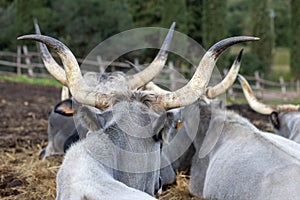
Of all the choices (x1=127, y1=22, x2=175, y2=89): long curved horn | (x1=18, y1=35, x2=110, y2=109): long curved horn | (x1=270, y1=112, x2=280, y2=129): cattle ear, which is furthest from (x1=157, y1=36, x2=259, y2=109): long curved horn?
(x1=270, y1=112, x2=280, y2=129): cattle ear

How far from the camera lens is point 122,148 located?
429cm

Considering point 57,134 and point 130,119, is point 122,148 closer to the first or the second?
point 130,119

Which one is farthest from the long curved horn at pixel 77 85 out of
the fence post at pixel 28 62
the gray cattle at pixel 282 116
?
the fence post at pixel 28 62

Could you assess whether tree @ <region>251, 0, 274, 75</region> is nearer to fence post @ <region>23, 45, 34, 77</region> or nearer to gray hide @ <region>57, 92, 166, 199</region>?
fence post @ <region>23, 45, 34, 77</region>

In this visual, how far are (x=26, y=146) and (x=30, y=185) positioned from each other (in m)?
3.10

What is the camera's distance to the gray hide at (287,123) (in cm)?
788

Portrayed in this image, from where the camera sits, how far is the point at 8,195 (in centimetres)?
625

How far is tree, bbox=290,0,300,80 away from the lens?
28969mm

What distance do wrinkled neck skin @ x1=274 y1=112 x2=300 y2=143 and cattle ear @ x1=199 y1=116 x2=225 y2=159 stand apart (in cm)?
125

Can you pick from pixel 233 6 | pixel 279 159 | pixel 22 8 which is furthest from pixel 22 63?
pixel 233 6

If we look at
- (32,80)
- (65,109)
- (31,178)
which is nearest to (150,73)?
(65,109)

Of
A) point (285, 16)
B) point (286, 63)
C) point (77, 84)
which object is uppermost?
point (77, 84)

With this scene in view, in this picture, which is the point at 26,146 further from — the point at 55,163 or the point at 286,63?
the point at 286,63

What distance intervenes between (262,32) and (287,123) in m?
23.1
